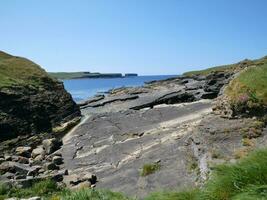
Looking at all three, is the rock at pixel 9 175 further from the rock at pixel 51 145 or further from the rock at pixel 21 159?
the rock at pixel 51 145

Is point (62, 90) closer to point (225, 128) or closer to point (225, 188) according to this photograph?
point (225, 128)

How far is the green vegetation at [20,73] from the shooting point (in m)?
36.0

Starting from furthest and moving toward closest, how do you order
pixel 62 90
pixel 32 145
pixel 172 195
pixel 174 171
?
pixel 62 90
pixel 32 145
pixel 174 171
pixel 172 195

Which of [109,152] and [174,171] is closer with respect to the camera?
[174,171]

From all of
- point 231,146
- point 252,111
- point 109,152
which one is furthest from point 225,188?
point 109,152

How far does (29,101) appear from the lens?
34.2 meters

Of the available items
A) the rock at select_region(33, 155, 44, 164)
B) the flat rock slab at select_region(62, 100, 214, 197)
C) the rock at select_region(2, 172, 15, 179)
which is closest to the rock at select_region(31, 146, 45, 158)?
the rock at select_region(33, 155, 44, 164)

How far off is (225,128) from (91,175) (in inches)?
256

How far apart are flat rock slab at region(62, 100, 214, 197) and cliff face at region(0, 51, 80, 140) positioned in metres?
3.47

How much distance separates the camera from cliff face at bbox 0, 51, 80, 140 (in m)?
30.4

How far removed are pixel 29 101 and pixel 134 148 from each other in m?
15.1

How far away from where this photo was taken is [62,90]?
139 ft

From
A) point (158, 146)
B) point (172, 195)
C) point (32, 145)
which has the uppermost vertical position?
point (172, 195)

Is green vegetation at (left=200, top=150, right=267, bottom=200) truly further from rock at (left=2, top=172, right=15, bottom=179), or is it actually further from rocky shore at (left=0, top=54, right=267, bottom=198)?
rock at (left=2, top=172, right=15, bottom=179)
